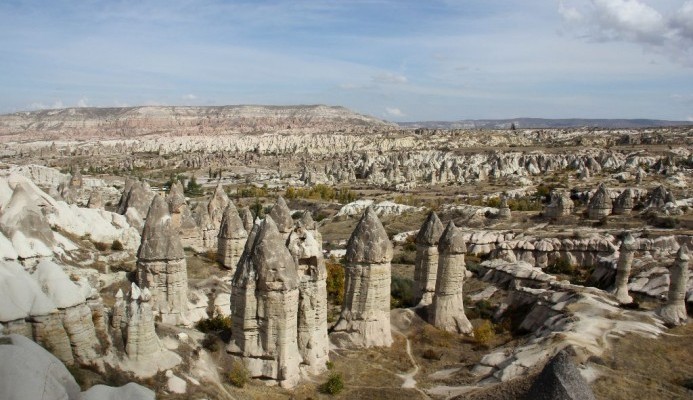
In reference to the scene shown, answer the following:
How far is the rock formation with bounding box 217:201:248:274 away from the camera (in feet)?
82.5

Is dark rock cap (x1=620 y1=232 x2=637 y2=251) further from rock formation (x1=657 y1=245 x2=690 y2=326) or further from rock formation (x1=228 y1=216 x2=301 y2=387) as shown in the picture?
rock formation (x1=228 y1=216 x2=301 y2=387)

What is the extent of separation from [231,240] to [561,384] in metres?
19.7

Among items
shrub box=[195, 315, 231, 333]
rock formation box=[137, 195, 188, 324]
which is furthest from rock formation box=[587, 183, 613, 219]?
rock formation box=[137, 195, 188, 324]

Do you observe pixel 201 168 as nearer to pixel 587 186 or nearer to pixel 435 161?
pixel 435 161

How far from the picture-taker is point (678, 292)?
65.2ft

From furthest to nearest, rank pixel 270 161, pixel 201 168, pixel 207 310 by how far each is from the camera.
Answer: pixel 270 161, pixel 201 168, pixel 207 310

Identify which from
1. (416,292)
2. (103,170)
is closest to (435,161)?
(103,170)

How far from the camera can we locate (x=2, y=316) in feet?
37.1

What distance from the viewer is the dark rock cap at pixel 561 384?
7059 millimetres

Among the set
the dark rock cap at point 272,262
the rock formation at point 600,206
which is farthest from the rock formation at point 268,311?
the rock formation at point 600,206

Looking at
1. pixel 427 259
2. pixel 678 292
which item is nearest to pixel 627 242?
pixel 678 292

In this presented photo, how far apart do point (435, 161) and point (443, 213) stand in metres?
55.0

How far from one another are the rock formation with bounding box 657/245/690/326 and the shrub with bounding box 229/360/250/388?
14.4 m

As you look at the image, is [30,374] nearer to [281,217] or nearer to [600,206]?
[281,217]
